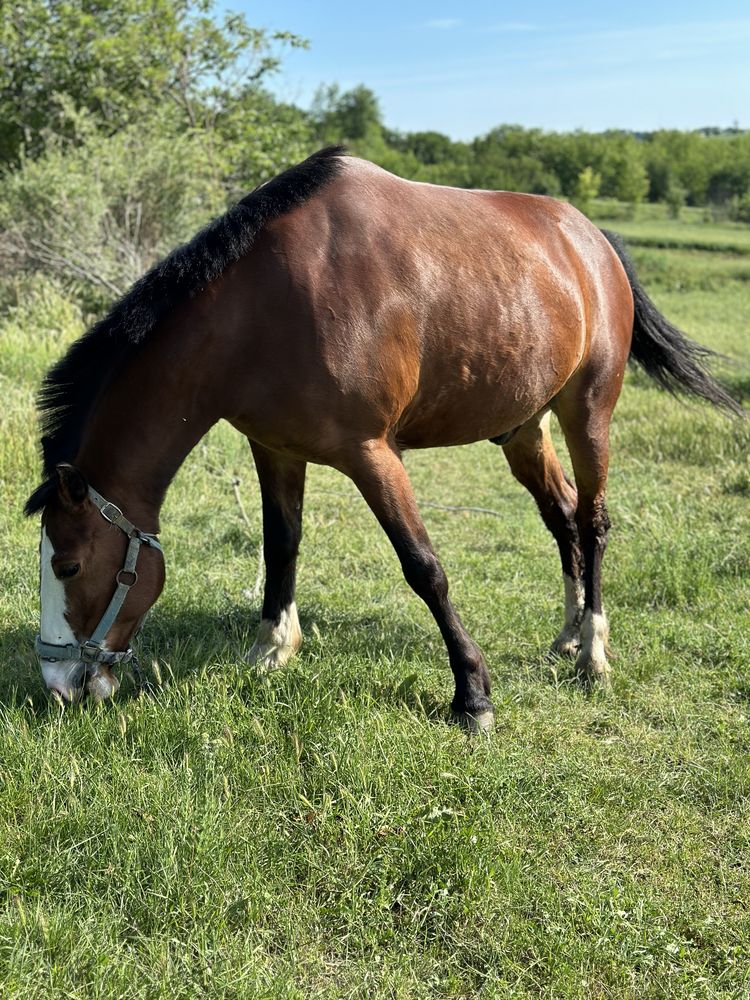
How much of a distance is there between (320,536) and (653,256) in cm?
2933

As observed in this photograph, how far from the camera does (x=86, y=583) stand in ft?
10.1

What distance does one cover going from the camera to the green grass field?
233cm

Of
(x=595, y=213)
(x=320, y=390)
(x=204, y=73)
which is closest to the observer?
(x=320, y=390)

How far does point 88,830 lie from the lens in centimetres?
265

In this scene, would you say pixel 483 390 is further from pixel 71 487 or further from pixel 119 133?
pixel 119 133

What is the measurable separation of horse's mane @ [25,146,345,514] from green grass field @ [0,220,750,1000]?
1.04 metres

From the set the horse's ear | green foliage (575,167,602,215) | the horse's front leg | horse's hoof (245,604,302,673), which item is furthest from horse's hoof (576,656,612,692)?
green foliage (575,167,602,215)

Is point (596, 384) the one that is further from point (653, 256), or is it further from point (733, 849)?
point (653, 256)

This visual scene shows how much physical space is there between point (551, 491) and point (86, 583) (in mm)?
2602

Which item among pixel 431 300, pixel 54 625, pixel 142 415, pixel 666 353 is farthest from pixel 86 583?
pixel 666 353

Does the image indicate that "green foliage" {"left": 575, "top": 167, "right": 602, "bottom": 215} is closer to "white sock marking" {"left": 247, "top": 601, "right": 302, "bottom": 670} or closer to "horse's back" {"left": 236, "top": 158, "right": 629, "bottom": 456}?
"horse's back" {"left": 236, "top": 158, "right": 629, "bottom": 456}

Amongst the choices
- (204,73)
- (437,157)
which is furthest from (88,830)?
(437,157)

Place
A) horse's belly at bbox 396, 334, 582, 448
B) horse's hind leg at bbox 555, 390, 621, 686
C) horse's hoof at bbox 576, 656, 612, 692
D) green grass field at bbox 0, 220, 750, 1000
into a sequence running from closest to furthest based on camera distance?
green grass field at bbox 0, 220, 750, 1000, horse's belly at bbox 396, 334, 582, 448, horse's hoof at bbox 576, 656, 612, 692, horse's hind leg at bbox 555, 390, 621, 686

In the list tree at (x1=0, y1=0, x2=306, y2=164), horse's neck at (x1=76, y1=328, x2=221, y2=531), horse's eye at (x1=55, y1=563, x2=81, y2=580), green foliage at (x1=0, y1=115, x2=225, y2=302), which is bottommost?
horse's eye at (x1=55, y1=563, x2=81, y2=580)
